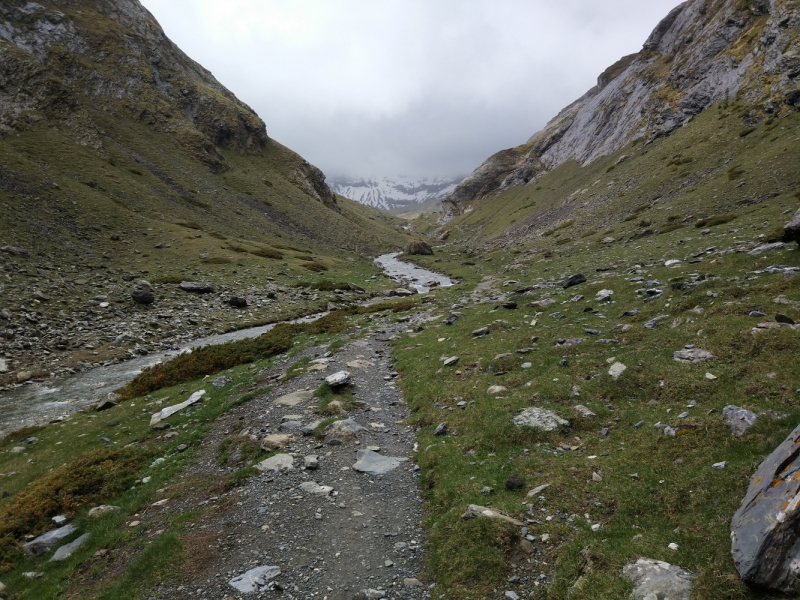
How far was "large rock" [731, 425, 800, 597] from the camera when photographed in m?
5.50

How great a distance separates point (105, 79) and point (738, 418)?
430ft

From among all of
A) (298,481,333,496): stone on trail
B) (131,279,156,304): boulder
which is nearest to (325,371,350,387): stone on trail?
(298,481,333,496): stone on trail

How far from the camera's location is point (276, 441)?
15070 mm

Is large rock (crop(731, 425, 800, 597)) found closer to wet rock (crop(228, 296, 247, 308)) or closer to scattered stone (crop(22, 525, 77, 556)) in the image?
scattered stone (crop(22, 525, 77, 556))

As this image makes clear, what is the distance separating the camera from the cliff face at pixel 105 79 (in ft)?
250

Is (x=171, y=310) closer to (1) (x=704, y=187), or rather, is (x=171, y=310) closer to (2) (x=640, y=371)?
(2) (x=640, y=371)

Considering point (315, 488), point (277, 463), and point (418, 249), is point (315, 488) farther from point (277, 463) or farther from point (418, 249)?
point (418, 249)

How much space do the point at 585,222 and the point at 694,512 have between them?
217 ft

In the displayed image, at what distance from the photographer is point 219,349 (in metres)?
29.3

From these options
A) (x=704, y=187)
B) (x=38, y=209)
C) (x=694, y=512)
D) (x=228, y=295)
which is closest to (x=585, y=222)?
(x=704, y=187)

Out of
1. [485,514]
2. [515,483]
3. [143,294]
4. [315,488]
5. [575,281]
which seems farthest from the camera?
[143,294]

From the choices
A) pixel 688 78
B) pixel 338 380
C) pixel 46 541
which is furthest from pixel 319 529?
pixel 688 78

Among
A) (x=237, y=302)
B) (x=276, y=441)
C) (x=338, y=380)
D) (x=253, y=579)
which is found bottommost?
(x=253, y=579)

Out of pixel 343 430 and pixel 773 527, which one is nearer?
pixel 773 527
